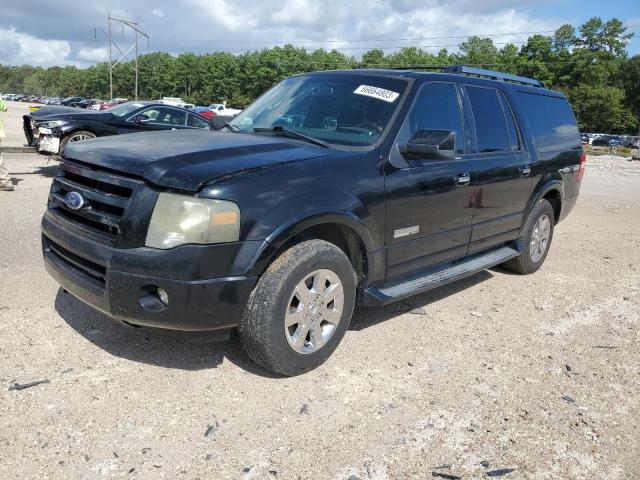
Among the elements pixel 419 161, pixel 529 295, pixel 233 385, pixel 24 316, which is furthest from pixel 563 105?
pixel 24 316

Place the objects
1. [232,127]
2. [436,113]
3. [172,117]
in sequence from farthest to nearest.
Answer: [172,117] → [232,127] → [436,113]

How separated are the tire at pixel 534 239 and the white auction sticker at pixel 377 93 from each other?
237 centimetres

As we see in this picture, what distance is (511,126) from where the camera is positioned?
5297 mm

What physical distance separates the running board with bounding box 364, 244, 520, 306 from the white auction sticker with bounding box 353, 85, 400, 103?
133cm

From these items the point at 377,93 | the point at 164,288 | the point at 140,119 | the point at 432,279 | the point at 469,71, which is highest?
the point at 469,71

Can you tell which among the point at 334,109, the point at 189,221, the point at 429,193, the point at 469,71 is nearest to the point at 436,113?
the point at 429,193

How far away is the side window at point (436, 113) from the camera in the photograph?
4.06 meters

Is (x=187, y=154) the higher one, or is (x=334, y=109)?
(x=334, y=109)

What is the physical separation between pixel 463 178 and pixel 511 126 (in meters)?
1.22

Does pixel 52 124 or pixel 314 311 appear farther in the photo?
pixel 52 124

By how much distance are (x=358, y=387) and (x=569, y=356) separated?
1706mm

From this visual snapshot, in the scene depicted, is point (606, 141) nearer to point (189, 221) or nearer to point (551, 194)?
point (551, 194)

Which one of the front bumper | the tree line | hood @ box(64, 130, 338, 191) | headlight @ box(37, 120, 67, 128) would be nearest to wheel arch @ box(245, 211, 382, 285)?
the front bumper

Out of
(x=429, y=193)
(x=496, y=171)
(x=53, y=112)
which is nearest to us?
(x=429, y=193)
